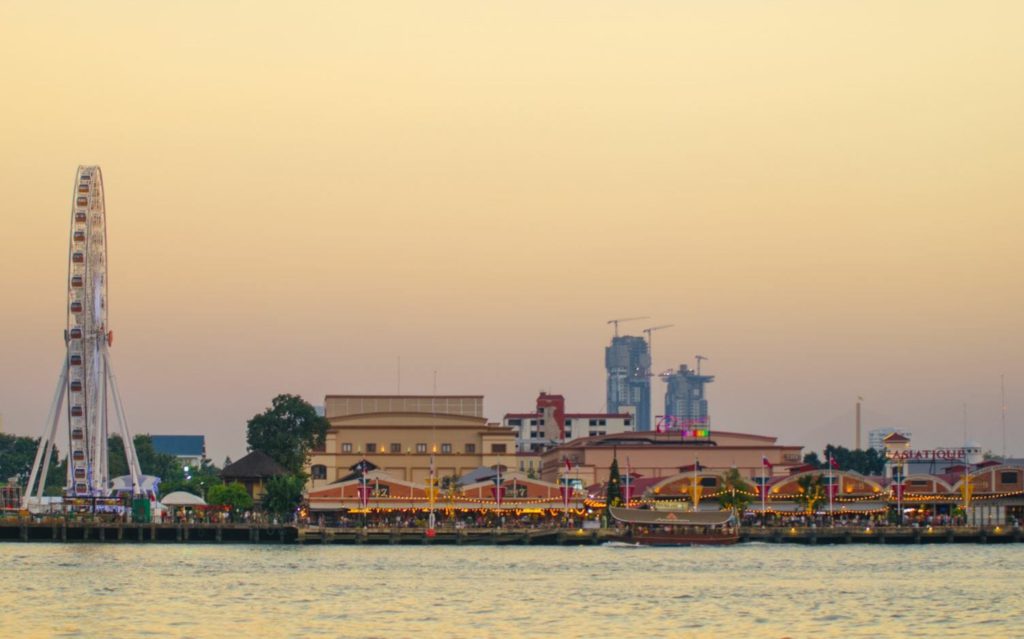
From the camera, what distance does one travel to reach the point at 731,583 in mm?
103875

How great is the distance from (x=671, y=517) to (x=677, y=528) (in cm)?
106

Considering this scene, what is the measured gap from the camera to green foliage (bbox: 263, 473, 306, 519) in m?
170

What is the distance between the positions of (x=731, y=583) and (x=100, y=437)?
74.2m

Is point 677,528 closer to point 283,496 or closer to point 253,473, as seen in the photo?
point 283,496

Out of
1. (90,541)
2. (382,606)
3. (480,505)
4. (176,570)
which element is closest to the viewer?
(382,606)

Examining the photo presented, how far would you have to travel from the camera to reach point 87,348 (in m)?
156

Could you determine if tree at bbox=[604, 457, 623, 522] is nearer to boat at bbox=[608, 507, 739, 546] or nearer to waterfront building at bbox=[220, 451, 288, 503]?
boat at bbox=[608, 507, 739, 546]

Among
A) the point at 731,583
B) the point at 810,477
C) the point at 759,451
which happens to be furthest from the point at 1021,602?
the point at 759,451

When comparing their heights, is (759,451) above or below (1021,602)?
above

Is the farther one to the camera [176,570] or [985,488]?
[985,488]

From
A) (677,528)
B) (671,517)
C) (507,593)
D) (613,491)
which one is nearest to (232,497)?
(613,491)

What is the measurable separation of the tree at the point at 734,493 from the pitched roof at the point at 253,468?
47.1m

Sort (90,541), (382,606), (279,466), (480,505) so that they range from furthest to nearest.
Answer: (279,466) < (480,505) < (90,541) < (382,606)

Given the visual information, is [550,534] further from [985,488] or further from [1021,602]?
[1021,602]
